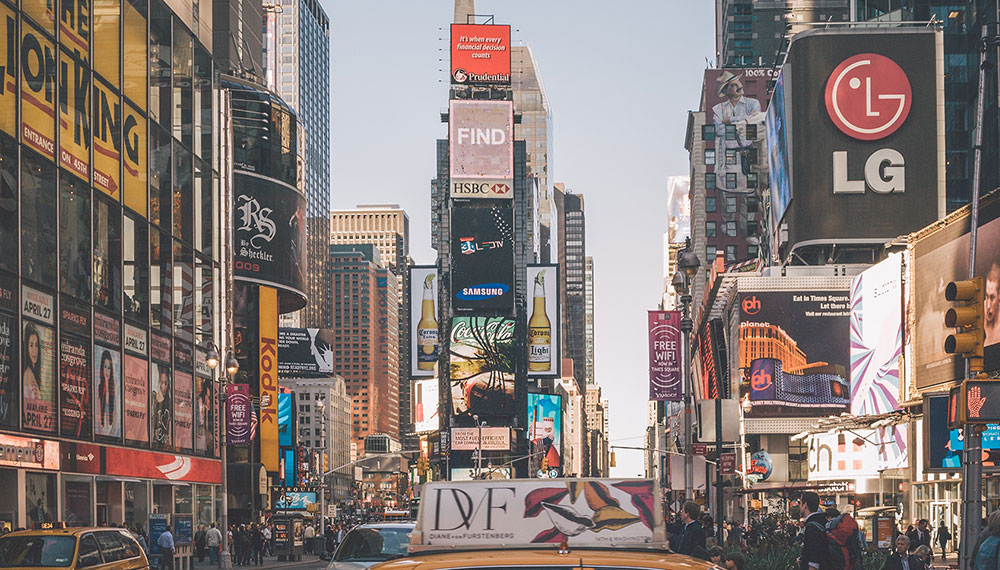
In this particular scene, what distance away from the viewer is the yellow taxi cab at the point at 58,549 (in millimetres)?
A: 21156

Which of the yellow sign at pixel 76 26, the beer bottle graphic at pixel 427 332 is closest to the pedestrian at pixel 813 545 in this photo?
the yellow sign at pixel 76 26

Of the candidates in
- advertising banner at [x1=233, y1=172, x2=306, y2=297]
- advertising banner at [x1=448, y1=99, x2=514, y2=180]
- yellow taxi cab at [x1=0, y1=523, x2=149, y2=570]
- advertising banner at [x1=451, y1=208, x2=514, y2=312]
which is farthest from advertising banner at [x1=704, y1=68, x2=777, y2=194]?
yellow taxi cab at [x1=0, y1=523, x2=149, y2=570]

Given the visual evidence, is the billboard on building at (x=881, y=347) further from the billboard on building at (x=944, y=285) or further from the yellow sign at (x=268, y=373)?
the yellow sign at (x=268, y=373)

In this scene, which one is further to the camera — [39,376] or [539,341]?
[539,341]

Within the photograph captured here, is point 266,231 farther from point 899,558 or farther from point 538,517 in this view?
point 538,517

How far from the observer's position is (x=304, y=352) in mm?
158625

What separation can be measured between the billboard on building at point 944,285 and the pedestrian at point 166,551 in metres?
27.7

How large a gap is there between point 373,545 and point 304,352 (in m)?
140

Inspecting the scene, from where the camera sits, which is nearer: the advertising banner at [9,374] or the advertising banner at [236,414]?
the advertising banner at [9,374]

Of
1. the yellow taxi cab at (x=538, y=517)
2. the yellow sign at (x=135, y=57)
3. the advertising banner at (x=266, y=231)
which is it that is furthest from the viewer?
the advertising banner at (x=266, y=231)

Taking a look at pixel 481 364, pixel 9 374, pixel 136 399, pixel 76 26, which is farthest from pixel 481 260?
pixel 9 374

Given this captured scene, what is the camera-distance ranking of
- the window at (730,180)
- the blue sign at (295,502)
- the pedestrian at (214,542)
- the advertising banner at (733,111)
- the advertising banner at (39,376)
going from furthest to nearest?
the window at (730,180)
the advertising banner at (733,111)
the blue sign at (295,502)
the pedestrian at (214,542)
the advertising banner at (39,376)

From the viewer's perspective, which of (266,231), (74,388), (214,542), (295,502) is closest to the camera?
(74,388)

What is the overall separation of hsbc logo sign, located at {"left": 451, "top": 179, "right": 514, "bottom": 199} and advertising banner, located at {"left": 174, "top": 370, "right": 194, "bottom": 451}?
391ft
